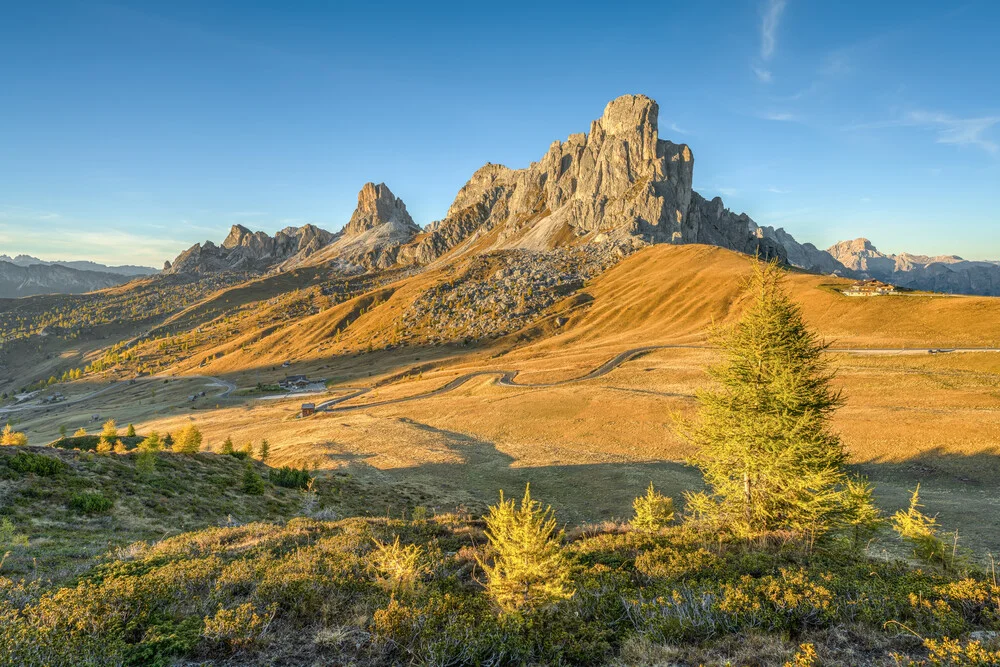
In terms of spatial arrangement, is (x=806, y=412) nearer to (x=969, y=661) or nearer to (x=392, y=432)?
(x=969, y=661)

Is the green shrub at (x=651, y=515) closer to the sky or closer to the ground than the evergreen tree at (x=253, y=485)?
closer to the sky

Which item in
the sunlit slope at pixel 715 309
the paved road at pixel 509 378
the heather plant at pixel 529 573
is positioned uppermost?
the sunlit slope at pixel 715 309

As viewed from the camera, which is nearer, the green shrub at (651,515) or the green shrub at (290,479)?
the green shrub at (651,515)

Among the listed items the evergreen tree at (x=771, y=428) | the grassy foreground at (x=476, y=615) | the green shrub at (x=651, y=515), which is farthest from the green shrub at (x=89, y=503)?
the evergreen tree at (x=771, y=428)

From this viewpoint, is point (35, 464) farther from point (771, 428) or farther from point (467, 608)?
point (771, 428)

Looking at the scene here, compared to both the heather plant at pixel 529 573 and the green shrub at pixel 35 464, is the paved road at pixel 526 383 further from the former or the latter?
the heather plant at pixel 529 573

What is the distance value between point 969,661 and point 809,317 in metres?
108

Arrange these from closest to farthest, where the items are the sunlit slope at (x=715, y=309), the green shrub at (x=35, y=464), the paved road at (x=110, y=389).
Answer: the green shrub at (x=35, y=464) < the sunlit slope at (x=715, y=309) < the paved road at (x=110, y=389)

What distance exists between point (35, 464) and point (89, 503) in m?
5.55

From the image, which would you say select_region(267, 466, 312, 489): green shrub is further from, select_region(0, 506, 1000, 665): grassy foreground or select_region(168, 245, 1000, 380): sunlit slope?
select_region(168, 245, 1000, 380): sunlit slope

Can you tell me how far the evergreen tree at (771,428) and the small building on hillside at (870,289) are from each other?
11190 cm

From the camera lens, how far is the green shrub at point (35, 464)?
24.0 m

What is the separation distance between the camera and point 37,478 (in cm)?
2369

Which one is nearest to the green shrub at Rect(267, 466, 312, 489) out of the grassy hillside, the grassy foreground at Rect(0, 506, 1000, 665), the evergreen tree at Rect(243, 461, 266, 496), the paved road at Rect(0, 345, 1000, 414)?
the grassy hillside
